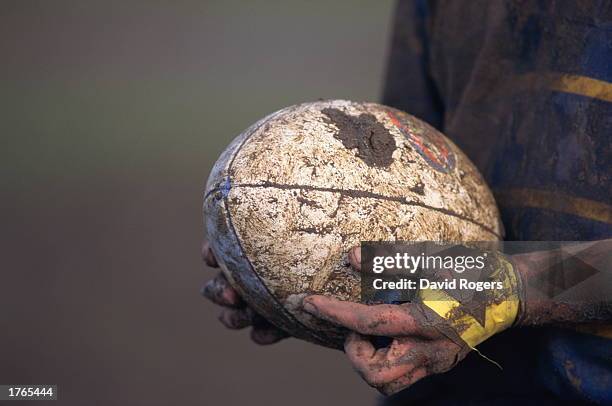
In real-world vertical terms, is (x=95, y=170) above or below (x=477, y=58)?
below

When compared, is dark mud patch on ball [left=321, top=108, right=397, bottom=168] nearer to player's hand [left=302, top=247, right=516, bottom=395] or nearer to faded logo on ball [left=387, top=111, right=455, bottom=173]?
faded logo on ball [left=387, top=111, right=455, bottom=173]

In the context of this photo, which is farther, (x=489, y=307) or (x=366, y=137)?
(x=366, y=137)

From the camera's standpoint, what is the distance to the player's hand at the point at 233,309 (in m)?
2.19

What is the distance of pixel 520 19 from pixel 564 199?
50 centimetres

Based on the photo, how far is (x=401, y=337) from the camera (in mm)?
1819

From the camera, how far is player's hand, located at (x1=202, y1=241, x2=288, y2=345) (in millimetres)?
2191

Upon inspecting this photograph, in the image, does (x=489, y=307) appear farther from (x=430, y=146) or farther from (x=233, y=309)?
(x=233, y=309)

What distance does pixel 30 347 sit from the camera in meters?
4.62

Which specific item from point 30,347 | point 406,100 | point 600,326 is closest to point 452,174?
point 600,326

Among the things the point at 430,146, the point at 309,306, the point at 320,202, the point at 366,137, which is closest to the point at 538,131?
the point at 430,146

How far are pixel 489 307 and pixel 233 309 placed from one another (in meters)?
0.68

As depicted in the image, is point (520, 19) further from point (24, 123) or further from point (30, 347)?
point (24, 123)

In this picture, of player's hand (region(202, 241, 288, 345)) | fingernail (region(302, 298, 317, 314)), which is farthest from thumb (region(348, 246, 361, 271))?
player's hand (region(202, 241, 288, 345))

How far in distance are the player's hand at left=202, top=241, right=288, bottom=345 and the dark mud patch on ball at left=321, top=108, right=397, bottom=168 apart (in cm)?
44
